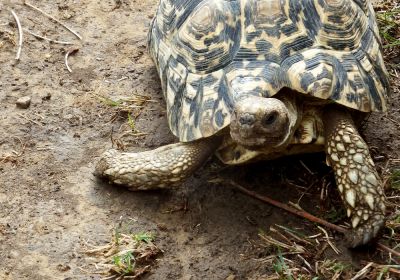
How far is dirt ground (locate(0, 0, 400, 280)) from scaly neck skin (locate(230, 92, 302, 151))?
1.57 feet

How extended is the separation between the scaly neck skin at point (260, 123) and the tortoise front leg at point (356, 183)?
280 millimetres

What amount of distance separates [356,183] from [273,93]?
592 mm

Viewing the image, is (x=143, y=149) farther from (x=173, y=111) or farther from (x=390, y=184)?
(x=390, y=184)

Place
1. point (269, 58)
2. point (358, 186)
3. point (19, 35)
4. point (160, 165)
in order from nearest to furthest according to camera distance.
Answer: point (358, 186)
point (269, 58)
point (160, 165)
point (19, 35)

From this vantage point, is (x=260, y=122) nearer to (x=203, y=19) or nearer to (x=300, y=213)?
(x=300, y=213)

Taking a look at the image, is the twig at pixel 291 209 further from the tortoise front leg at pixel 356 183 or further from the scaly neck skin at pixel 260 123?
the scaly neck skin at pixel 260 123

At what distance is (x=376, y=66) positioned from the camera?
12.0 ft

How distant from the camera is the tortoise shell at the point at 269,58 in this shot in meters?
3.40

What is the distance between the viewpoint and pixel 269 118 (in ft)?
10.5

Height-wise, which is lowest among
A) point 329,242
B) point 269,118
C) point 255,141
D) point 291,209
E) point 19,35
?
point 329,242

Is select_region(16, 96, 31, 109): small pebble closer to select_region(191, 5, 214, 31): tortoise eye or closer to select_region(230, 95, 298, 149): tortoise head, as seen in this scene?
select_region(191, 5, 214, 31): tortoise eye

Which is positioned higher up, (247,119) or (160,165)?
(247,119)

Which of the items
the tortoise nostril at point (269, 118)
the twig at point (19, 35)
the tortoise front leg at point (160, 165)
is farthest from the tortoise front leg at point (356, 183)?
the twig at point (19, 35)

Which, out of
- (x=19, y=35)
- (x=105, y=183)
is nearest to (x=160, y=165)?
(x=105, y=183)
